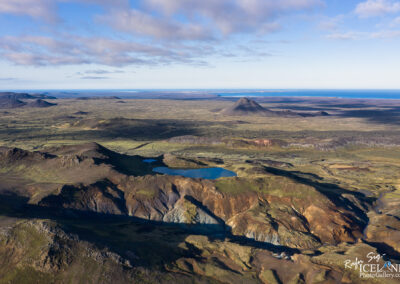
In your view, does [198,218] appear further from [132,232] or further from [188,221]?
[132,232]

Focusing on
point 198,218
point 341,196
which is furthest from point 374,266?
point 198,218

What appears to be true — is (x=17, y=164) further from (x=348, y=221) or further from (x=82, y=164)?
(x=348, y=221)

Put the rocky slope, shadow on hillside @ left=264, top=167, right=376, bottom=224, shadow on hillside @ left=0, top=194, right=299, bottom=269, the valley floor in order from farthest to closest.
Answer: shadow on hillside @ left=264, top=167, right=376, bottom=224, shadow on hillside @ left=0, top=194, right=299, bottom=269, the rocky slope, the valley floor

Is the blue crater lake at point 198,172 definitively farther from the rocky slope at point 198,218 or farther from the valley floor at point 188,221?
the rocky slope at point 198,218

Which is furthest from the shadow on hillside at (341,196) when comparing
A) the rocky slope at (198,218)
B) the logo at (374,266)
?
the logo at (374,266)

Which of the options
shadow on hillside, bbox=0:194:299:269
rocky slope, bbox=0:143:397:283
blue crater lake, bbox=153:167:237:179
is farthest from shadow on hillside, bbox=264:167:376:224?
shadow on hillside, bbox=0:194:299:269

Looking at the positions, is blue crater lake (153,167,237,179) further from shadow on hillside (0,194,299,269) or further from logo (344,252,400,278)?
logo (344,252,400,278)

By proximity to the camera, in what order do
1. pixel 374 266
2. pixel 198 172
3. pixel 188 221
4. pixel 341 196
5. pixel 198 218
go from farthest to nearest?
pixel 198 172, pixel 341 196, pixel 198 218, pixel 188 221, pixel 374 266
